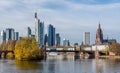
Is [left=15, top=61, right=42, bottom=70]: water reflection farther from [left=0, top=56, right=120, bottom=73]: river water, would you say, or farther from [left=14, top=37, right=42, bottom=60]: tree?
[left=14, top=37, right=42, bottom=60]: tree

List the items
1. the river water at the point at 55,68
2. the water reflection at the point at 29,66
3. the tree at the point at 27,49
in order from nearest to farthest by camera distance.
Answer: the river water at the point at 55,68 < the water reflection at the point at 29,66 < the tree at the point at 27,49

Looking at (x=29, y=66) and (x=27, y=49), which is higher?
(x=27, y=49)

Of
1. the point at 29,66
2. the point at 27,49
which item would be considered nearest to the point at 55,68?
the point at 29,66

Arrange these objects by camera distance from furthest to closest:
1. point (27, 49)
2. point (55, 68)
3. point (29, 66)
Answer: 1. point (27, 49)
2. point (29, 66)
3. point (55, 68)

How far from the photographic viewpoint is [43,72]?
85812 mm

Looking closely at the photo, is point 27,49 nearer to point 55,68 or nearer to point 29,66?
point 29,66

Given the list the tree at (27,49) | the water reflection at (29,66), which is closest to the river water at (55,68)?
the water reflection at (29,66)

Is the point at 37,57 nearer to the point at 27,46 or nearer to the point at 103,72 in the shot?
the point at 27,46

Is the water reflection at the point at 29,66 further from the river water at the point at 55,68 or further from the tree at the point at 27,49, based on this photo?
the tree at the point at 27,49

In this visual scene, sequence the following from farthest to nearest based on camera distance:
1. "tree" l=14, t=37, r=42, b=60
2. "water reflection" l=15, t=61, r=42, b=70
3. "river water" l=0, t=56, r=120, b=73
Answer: "tree" l=14, t=37, r=42, b=60, "water reflection" l=15, t=61, r=42, b=70, "river water" l=0, t=56, r=120, b=73

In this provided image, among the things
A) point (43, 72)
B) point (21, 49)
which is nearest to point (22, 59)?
point (21, 49)

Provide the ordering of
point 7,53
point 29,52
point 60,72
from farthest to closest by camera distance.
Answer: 1. point 7,53
2. point 29,52
3. point 60,72

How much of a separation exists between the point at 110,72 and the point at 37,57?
227 ft

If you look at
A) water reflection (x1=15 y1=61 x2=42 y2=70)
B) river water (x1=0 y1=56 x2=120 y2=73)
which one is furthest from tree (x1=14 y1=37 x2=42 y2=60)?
water reflection (x1=15 y1=61 x2=42 y2=70)
